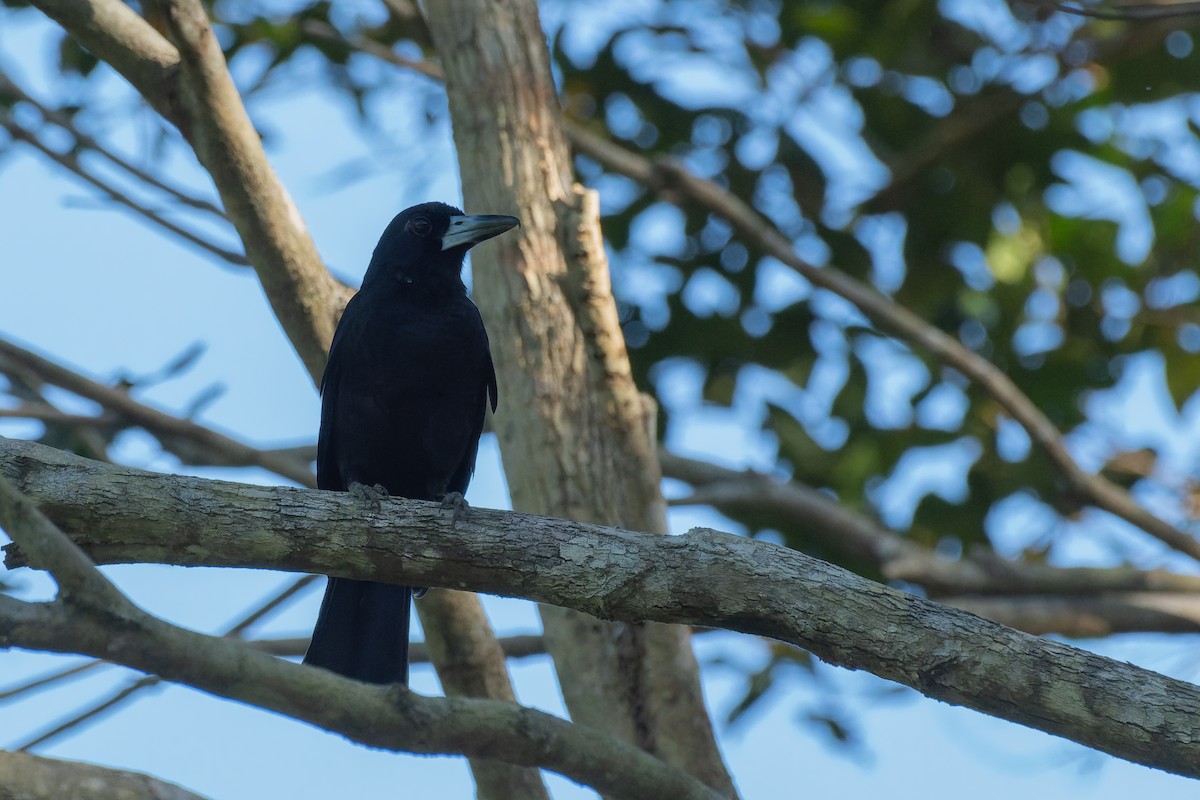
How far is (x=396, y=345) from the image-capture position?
14.8 feet

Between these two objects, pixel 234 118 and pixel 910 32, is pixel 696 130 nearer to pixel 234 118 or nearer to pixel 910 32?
pixel 910 32

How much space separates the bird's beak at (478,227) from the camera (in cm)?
454

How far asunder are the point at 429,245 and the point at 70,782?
2.84 meters

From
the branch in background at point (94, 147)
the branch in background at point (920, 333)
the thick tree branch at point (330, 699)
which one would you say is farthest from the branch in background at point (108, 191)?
the thick tree branch at point (330, 699)

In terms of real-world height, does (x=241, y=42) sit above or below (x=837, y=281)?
above

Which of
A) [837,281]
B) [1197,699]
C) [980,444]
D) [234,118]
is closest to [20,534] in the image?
[234,118]

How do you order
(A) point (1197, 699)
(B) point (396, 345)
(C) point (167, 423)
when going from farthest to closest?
(C) point (167, 423) < (B) point (396, 345) < (A) point (1197, 699)

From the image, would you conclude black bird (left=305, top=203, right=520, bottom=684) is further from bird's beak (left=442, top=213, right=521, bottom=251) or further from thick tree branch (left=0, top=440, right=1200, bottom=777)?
thick tree branch (left=0, top=440, right=1200, bottom=777)

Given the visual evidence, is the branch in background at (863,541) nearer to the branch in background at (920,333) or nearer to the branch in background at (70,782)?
the branch in background at (920,333)

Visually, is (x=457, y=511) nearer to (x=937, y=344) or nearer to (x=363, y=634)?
(x=363, y=634)

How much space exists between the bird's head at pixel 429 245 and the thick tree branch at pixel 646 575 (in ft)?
5.37

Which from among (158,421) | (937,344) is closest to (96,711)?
(158,421)

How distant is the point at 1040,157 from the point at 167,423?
4141 millimetres

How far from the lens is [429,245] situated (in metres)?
4.90
